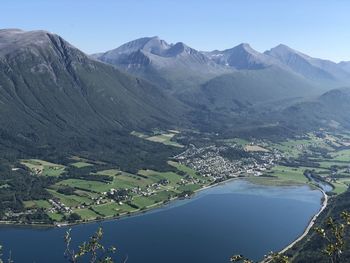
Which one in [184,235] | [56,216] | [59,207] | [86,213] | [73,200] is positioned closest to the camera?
[184,235]

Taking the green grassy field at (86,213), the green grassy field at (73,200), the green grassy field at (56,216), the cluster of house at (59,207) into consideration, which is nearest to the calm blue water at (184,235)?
the green grassy field at (86,213)

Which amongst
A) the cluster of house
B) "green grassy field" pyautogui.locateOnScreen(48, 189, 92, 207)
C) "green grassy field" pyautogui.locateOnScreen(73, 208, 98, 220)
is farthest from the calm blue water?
"green grassy field" pyautogui.locateOnScreen(48, 189, 92, 207)

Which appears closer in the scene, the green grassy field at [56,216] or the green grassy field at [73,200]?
the green grassy field at [56,216]

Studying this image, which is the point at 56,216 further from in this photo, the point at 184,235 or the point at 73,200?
the point at 184,235

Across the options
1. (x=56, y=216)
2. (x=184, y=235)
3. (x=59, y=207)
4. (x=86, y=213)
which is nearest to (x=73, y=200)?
(x=59, y=207)

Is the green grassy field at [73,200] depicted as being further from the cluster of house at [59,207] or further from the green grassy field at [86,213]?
the green grassy field at [86,213]

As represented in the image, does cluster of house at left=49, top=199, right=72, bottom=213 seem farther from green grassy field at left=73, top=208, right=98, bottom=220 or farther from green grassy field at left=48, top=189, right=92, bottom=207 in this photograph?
green grassy field at left=73, top=208, right=98, bottom=220

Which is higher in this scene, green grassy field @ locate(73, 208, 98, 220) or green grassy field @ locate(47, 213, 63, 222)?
green grassy field @ locate(73, 208, 98, 220)

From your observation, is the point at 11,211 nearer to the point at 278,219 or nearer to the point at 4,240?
the point at 4,240

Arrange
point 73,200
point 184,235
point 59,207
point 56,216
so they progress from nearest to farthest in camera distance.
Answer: point 184,235 → point 56,216 → point 59,207 → point 73,200
